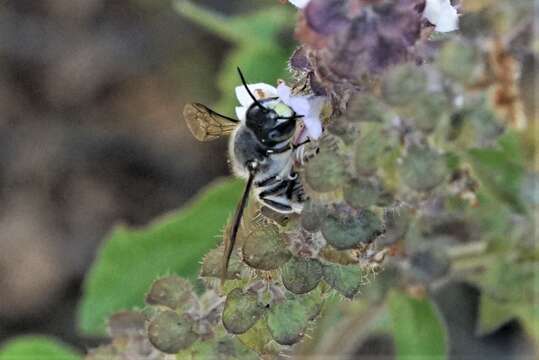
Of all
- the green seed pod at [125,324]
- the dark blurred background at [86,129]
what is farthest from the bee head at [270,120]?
the dark blurred background at [86,129]

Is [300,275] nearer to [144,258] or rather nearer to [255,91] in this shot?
[255,91]

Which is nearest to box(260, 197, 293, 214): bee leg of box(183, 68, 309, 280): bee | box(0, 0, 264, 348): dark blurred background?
box(183, 68, 309, 280): bee

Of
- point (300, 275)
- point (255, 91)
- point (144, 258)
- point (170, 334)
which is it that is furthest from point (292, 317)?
point (144, 258)

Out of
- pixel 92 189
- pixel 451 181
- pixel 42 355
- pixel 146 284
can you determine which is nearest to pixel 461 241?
pixel 451 181

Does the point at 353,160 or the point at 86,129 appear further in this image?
the point at 86,129

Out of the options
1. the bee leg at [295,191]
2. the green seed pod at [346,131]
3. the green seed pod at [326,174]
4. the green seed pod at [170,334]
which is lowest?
the green seed pod at [170,334]

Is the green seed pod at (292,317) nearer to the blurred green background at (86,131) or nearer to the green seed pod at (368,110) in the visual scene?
the green seed pod at (368,110)

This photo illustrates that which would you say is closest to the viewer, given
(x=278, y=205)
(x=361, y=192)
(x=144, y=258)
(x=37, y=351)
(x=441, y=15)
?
(x=361, y=192)
